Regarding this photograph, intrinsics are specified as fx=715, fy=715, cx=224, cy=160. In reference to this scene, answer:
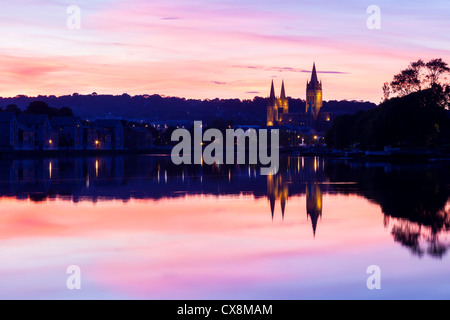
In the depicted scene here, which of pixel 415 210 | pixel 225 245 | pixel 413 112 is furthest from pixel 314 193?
pixel 413 112

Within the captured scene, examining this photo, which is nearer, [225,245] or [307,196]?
[225,245]

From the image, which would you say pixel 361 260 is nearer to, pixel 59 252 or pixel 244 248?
pixel 244 248

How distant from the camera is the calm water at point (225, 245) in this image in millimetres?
13945

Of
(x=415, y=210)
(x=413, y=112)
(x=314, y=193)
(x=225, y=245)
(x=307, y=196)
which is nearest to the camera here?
(x=225, y=245)

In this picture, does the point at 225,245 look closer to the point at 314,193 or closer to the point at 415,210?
the point at 415,210

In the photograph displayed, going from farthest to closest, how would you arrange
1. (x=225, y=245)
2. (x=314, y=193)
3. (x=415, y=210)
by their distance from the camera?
(x=314, y=193), (x=415, y=210), (x=225, y=245)

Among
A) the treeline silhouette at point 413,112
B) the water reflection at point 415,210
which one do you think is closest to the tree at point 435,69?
the treeline silhouette at point 413,112

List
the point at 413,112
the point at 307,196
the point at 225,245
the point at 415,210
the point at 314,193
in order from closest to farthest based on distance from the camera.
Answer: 1. the point at 225,245
2. the point at 415,210
3. the point at 307,196
4. the point at 314,193
5. the point at 413,112

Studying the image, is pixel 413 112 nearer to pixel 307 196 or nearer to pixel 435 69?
pixel 435 69

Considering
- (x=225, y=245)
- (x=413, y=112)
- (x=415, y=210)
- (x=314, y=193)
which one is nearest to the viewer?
(x=225, y=245)

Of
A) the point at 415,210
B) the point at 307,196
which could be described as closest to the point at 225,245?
the point at 415,210

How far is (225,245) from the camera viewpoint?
62.1ft

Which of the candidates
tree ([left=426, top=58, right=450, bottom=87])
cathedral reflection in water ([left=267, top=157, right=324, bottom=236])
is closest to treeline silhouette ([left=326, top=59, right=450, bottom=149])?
tree ([left=426, top=58, right=450, bottom=87])

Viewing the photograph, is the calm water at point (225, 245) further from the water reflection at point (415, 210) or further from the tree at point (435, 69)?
the tree at point (435, 69)
